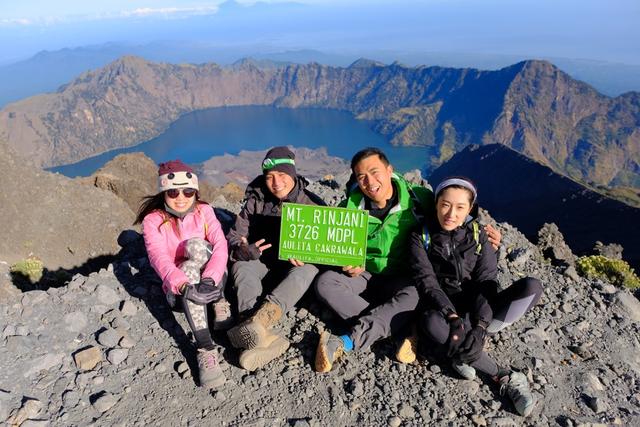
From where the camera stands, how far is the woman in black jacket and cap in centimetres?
465

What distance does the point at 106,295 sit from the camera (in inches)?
242

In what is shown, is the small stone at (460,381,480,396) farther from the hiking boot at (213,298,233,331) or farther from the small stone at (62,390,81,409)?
the small stone at (62,390,81,409)

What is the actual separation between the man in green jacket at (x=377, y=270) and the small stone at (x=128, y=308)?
285 centimetres

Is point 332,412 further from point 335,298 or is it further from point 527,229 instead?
point 527,229

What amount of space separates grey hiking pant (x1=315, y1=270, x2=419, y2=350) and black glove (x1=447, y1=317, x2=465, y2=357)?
71cm

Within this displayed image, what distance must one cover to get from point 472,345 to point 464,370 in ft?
1.65

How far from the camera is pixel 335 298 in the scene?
5.41 m

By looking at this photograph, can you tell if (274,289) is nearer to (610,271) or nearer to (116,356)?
(116,356)

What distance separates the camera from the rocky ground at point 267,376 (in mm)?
4434

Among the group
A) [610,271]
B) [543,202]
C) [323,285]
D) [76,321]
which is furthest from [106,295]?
[543,202]

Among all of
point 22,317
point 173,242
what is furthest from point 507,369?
point 22,317

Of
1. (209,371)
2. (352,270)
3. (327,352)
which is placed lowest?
(209,371)

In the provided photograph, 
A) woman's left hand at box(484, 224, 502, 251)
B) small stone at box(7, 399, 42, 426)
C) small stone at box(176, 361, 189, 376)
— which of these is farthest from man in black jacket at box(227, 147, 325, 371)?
woman's left hand at box(484, 224, 502, 251)

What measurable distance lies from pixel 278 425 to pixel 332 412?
640mm
